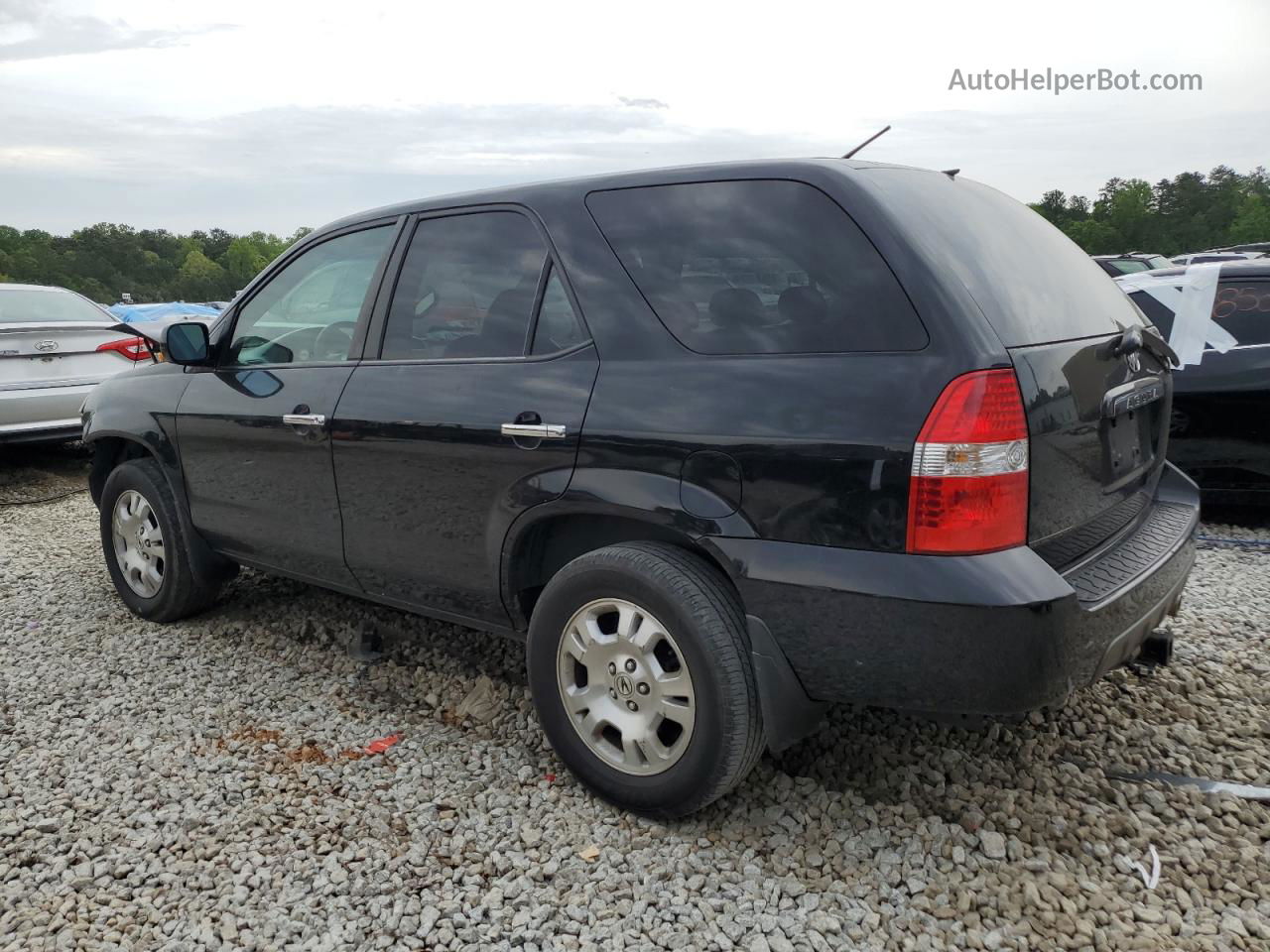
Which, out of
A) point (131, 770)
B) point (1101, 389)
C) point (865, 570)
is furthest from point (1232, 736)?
point (131, 770)

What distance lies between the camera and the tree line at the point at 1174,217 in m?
84.1

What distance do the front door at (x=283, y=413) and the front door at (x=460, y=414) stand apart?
0.52ft

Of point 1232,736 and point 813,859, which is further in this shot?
point 1232,736

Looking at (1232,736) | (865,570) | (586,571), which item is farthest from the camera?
(1232,736)

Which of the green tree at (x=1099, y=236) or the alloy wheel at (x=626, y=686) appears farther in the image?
the green tree at (x=1099, y=236)

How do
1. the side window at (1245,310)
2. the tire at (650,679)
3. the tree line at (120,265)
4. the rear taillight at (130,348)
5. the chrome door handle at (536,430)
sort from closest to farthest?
the tire at (650,679) → the chrome door handle at (536,430) → the side window at (1245,310) → the rear taillight at (130,348) → the tree line at (120,265)

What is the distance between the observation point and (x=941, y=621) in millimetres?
2166

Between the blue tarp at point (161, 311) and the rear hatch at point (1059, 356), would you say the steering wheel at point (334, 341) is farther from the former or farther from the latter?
the blue tarp at point (161, 311)

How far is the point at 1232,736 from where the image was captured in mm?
3100

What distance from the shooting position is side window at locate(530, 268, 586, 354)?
2828 mm

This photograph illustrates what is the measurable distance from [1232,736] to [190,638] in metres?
4.09

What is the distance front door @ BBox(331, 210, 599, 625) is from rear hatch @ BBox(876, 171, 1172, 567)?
103cm

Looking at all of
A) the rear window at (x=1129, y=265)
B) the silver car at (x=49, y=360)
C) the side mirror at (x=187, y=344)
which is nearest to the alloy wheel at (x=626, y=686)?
the side mirror at (x=187, y=344)

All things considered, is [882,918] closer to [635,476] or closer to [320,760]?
[635,476]
